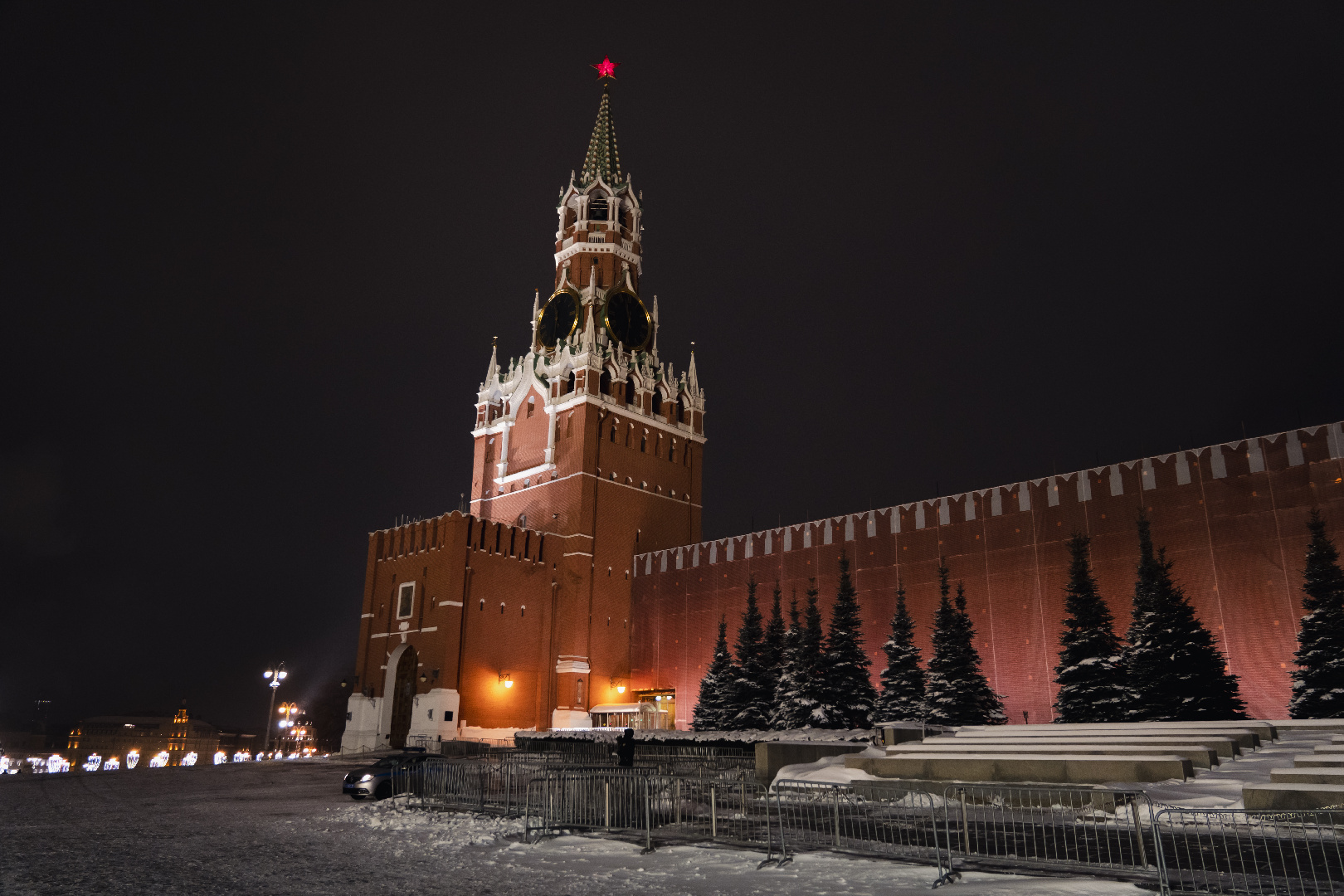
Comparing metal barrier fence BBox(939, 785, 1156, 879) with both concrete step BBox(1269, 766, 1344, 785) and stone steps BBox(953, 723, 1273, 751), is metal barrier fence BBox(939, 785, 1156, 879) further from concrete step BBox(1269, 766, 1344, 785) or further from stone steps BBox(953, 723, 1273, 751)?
stone steps BBox(953, 723, 1273, 751)

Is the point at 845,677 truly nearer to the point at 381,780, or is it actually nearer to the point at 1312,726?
the point at 1312,726

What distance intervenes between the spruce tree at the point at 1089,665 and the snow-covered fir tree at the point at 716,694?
1107 centimetres

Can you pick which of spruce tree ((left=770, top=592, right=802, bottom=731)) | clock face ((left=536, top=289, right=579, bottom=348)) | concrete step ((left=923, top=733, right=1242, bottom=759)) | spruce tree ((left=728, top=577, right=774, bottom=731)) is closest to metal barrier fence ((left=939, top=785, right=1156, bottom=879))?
concrete step ((left=923, top=733, right=1242, bottom=759))

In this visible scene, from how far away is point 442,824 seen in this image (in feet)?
36.2

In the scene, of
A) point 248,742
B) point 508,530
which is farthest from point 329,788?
point 248,742

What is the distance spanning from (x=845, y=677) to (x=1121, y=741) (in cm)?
1271

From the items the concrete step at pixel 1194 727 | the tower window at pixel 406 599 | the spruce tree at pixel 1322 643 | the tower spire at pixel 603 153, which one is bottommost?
the concrete step at pixel 1194 727

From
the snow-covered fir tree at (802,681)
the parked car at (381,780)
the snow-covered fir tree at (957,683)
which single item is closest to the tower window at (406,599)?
the snow-covered fir tree at (802,681)

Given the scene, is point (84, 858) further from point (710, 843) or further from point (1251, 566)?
point (1251, 566)

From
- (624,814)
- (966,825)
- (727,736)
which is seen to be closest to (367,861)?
(624,814)

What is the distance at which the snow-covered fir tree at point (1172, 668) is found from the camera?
65.9 ft

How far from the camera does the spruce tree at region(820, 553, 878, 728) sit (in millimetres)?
26391

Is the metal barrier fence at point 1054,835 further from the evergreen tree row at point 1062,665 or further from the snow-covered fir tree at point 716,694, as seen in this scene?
the snow-covered fir tree at point 716,694

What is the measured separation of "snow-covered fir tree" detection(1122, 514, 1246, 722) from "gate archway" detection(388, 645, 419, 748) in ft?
84.0
